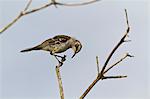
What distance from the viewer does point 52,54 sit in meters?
1.76

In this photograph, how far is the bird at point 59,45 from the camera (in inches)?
68.7

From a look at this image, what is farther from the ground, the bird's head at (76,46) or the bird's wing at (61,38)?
the bird's wing at (61,38)

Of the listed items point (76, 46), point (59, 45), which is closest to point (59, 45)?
point (59, 45)

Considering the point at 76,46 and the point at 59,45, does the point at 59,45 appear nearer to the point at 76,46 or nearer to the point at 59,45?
the point at 59,45

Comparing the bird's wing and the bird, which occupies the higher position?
the bird's wing

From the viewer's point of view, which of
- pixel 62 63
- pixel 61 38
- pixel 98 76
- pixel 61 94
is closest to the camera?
pixel 61 94

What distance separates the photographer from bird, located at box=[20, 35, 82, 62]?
5.72ft

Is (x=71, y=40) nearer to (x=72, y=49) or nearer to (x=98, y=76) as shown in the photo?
(x=72, y=49)

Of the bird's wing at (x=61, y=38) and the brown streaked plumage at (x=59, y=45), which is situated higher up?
the bird's wing at (x=61, y=38)

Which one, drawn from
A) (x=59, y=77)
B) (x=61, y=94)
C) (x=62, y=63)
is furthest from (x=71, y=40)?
(x=61, y=94)

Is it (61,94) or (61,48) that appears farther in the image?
(61,48)

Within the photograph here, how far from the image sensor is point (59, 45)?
5.97 ft

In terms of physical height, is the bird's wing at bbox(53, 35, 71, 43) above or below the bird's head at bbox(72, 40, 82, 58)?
above

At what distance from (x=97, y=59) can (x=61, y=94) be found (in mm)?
528
